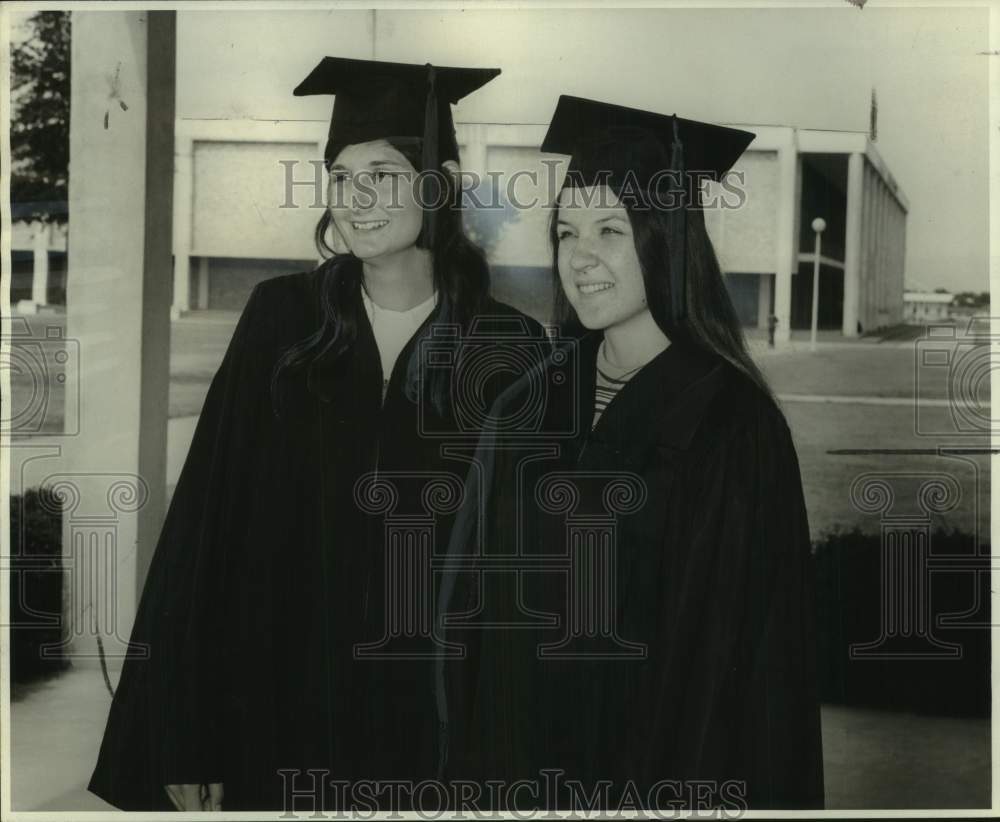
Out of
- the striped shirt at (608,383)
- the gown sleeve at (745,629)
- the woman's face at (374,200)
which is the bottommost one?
the gown sleeve at (745,629)

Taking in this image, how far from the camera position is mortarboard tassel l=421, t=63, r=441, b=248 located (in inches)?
116

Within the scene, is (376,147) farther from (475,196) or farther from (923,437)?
(923,437)

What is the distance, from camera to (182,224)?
120 inches

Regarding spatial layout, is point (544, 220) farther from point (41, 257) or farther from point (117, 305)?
point (41, 257)

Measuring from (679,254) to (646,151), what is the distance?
0.94 ft

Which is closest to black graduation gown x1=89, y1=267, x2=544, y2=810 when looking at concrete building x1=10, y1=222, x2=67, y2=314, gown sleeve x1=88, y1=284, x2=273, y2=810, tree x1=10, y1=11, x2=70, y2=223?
gown sleeve x1=88, y1=284, x2=273, y2=810

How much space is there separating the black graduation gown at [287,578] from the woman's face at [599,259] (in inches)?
6.6

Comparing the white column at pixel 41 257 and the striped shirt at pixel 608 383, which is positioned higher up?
the white column at pixel 41 257

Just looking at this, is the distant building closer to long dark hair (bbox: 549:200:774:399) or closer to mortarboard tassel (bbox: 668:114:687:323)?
long dark hair (bbox: 549:200:774:399)

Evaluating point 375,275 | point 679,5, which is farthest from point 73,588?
point 679,5

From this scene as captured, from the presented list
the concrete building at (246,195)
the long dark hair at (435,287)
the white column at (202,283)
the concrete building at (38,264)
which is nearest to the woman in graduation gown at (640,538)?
the concrete building at (246,195)

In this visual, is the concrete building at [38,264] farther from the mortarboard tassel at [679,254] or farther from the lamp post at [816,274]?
the lamp post at [816,274]

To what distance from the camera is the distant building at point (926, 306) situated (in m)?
3.05

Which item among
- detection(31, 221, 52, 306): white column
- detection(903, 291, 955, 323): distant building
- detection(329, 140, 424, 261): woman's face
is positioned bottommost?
detection(903, 291, 955, 323): distant building
